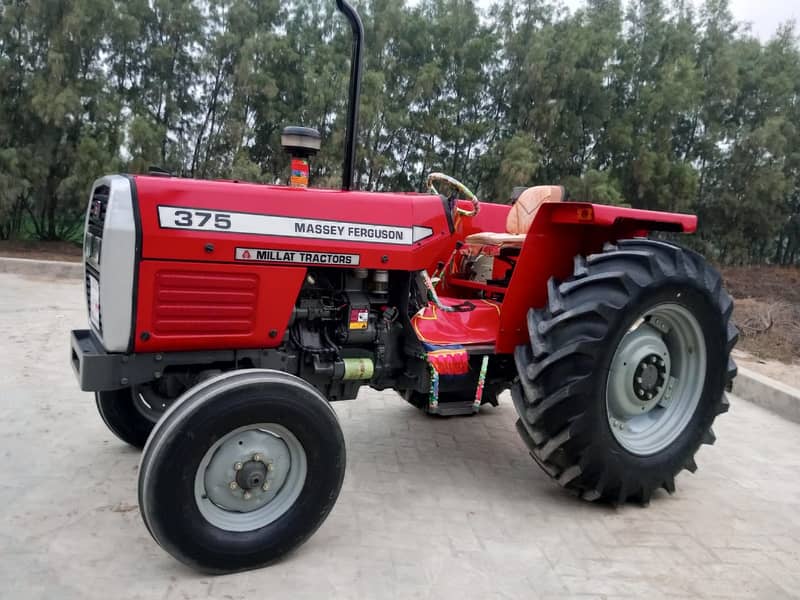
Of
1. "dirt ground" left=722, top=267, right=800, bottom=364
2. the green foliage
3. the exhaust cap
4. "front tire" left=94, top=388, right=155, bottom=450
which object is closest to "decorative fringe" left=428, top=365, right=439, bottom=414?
the exhaust cap

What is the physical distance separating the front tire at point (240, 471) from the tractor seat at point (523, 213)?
183 centimetres

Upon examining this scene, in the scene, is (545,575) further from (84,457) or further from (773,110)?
(773,110)

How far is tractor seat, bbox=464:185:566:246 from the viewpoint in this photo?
13.1 ft

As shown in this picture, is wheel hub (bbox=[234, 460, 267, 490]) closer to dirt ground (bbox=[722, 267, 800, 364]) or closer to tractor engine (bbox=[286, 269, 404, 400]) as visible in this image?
tractor engine (bbox=[286, 269, 404, 400])

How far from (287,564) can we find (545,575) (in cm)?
104

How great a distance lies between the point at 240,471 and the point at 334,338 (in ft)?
2.87

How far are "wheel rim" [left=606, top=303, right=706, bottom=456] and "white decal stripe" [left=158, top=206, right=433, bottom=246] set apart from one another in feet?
4.06

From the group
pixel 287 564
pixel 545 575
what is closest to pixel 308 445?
pixel 287 564

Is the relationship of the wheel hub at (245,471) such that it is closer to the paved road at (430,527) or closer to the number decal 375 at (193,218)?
the paved road at (430,527)

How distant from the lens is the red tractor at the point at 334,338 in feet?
8.15

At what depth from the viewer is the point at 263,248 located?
275 cm

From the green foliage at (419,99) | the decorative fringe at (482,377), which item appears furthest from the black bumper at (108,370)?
the green foliage at (419,99)

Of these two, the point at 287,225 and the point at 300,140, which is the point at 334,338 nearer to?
the point at 287,225

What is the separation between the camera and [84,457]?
11.5 feet
